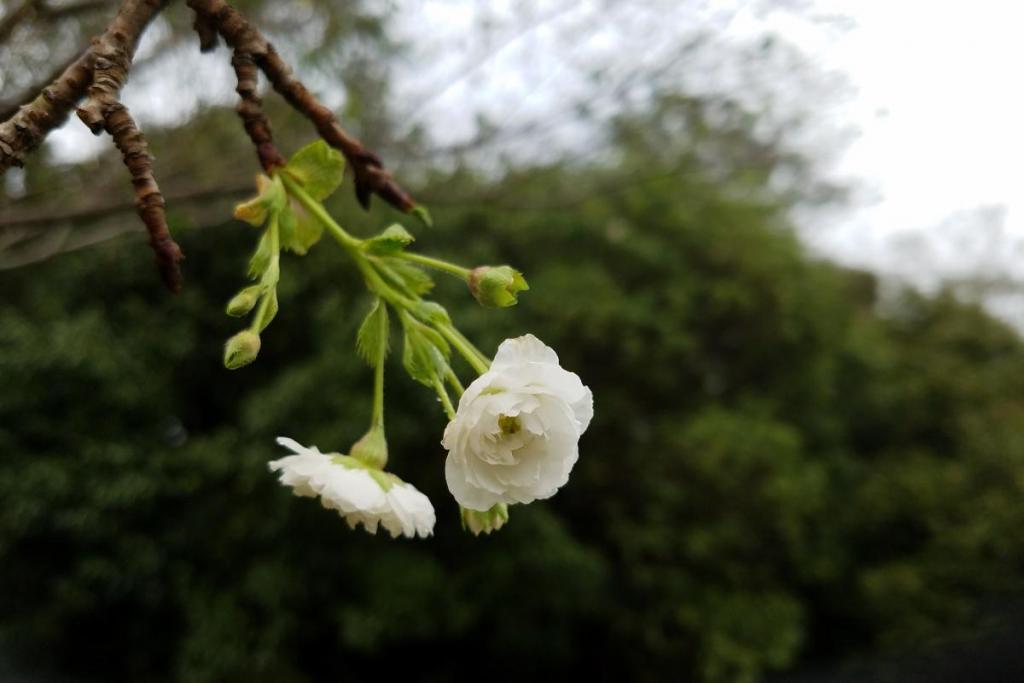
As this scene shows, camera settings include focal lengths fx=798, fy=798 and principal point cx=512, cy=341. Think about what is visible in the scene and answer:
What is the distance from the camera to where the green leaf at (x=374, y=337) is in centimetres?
→ 40

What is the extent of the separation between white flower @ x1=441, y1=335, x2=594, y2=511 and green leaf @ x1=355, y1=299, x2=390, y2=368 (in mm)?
66

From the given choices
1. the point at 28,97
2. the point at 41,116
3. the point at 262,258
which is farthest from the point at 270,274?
the point at 28,97

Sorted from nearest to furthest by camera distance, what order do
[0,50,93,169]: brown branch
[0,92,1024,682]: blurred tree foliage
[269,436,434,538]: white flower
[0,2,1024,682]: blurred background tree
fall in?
[0,50,93,169]: brown branch < [269,436,434,538]: white flower < [0,2,1024,682]: blurred background tree < [0,92,1024,682]: blurred tree foliage

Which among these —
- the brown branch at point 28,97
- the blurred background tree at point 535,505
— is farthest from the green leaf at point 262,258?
the blurred background tree at point 535,505

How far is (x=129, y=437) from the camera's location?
2.99 metres

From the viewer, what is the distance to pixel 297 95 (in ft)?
1.29

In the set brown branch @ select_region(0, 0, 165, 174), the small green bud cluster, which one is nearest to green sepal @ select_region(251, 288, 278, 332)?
the small green bud cluster

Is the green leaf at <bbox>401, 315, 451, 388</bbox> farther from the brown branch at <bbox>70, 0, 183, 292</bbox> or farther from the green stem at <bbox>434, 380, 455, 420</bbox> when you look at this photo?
the brown branch at <bbox>70, 0, 183, 292</bbox>

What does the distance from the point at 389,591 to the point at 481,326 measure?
3.75 ft

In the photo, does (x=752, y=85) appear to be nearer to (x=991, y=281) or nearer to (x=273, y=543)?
(x=273, y=543)

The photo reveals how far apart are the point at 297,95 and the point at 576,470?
380cm

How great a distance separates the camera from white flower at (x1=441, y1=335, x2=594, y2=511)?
35 centimetres

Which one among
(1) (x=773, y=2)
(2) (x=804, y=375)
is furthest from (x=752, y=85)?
(2) (x=804, y=375)

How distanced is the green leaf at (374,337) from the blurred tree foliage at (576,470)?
163 centimetres
